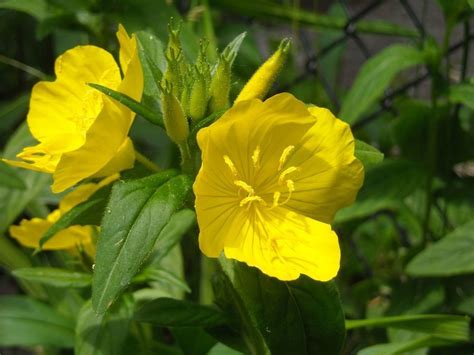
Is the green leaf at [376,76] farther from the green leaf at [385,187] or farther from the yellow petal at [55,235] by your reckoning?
the yellow petal at [55,235]

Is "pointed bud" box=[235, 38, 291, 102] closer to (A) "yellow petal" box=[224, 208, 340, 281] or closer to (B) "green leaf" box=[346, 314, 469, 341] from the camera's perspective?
(A) "yellow petal" box=[224, 208, 340, 281]

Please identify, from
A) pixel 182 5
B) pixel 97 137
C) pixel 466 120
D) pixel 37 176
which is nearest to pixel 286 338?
pixel 97 137

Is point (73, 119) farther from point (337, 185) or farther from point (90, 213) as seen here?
point (337, 185)

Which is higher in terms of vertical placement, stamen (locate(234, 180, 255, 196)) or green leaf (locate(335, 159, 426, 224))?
stamen (locate(234, 180, 255, 196))

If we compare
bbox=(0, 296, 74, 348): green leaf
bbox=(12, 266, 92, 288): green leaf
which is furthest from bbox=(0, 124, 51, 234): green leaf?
bbox=(12, 266, 92, 288): green leaf

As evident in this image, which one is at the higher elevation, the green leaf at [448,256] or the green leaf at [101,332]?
the green leaf at [101,332]

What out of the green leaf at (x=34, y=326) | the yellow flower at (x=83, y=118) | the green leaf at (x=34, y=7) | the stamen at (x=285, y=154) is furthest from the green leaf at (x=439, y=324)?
the green leaf at (x=34, y=7)
